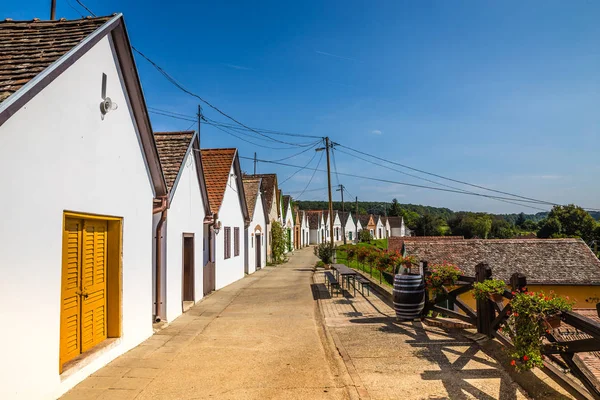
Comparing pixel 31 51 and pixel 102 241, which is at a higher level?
pixel 31 51

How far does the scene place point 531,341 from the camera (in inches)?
186

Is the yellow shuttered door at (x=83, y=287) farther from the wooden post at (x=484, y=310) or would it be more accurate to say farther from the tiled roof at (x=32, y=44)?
the wooden post at (x=484, y=310)

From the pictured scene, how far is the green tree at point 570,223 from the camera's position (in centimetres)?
7150

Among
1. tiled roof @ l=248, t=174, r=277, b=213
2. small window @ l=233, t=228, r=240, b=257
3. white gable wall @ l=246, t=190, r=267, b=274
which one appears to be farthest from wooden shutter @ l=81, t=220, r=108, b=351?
tiled roof @ l=248, t=174, r=277, b=213

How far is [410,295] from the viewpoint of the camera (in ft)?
29.5

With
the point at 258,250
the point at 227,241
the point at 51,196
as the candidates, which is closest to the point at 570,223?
the point at 258,250

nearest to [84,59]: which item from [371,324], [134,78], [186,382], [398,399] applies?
[134,78]

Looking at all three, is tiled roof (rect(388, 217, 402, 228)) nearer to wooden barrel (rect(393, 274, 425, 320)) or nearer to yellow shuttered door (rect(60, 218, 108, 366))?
wooden barrel (rect(393, 274, 425, 320))

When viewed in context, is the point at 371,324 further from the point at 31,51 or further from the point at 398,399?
the point at 31,51

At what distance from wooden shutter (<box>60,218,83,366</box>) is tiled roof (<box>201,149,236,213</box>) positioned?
32.6ft

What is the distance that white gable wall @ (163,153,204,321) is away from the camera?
10094mm

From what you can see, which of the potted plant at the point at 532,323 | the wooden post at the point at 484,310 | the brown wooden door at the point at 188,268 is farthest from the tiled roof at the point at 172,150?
the potted plant at the point at 532,323

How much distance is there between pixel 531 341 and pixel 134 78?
275 inches

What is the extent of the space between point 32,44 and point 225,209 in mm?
12518
